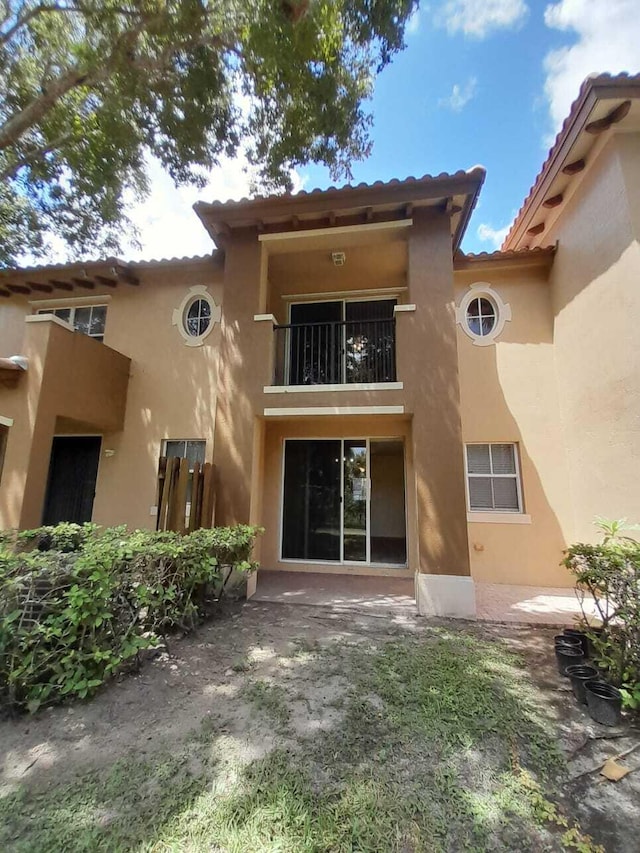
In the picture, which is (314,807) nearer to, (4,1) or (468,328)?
(468,328)

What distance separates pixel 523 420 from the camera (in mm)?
7723

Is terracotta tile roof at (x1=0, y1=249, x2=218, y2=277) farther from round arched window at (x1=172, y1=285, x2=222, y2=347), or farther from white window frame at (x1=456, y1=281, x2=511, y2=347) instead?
white window frame at (x1=456, y1=281, x2=511, y2=347)

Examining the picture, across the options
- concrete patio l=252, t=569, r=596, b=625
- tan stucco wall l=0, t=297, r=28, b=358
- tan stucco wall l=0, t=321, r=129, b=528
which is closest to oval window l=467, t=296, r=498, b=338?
concrete patio l=252, t=569, r=596, b=625

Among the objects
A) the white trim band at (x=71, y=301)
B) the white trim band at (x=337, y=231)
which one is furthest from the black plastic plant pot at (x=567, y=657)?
the white trim band at (x=71, y=301)

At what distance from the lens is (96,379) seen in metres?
7.47

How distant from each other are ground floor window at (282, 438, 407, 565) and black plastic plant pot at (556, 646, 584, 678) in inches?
148

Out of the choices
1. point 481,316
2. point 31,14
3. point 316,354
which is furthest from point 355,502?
point 31,14

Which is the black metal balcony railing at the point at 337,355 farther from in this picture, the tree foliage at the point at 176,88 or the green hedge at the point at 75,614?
the green hedge at the point at 75,614

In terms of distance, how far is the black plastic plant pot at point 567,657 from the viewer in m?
3.79

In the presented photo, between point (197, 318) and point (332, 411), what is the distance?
4261 mm

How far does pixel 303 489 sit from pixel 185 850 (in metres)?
6.19

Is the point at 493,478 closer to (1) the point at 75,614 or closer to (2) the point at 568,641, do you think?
(2) the point at 568,641

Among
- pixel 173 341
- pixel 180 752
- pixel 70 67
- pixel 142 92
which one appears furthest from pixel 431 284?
pixel 70 67

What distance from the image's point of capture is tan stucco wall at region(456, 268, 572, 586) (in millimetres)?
7285
